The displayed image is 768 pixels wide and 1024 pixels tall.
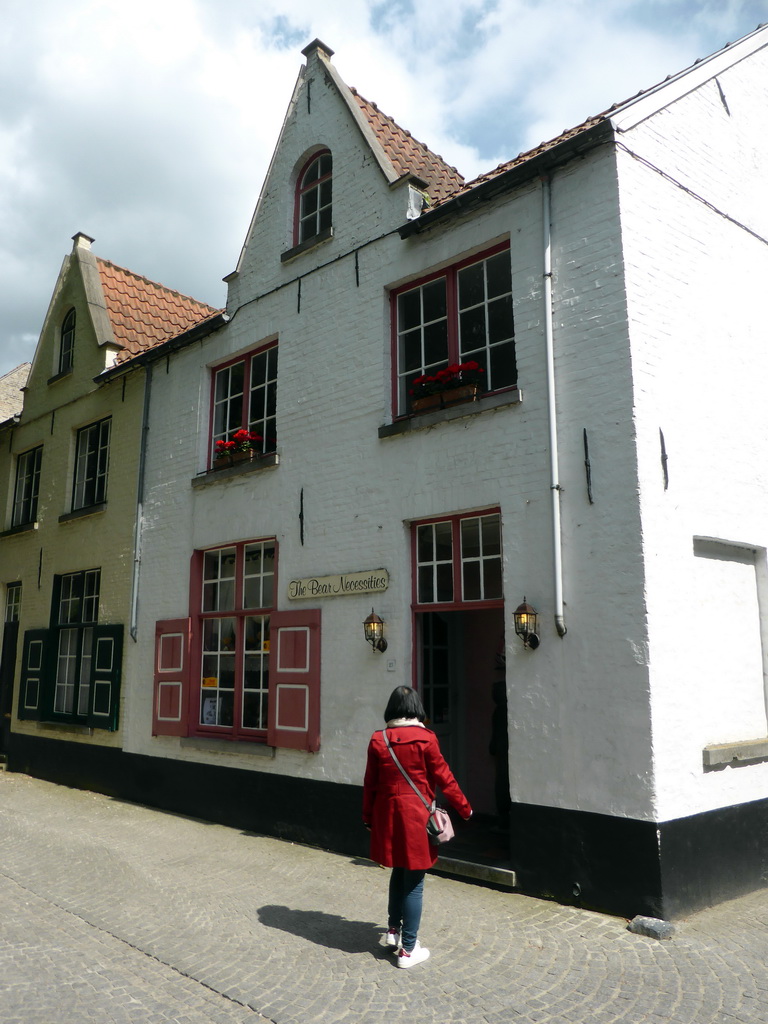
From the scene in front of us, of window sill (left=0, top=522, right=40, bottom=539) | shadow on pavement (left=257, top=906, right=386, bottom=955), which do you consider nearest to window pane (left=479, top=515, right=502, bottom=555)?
shadow on pavement (left=257, top=906, right=386, bottom=955)

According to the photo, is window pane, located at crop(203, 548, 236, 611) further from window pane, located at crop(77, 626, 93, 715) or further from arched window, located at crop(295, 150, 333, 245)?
arched window, located at crop(295, 150, 333, 245)

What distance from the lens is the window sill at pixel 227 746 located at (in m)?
9.09

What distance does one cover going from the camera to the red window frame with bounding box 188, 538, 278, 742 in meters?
9.55

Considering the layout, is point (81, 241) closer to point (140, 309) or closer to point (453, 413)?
point (140, 309)

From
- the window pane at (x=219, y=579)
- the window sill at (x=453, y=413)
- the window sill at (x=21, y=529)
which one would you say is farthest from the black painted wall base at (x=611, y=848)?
the window sill at (x=21, y=529)

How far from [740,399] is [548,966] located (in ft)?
16.8

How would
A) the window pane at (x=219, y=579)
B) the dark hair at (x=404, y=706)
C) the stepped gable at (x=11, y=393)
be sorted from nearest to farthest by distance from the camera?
the dark hair at (x=404, y=706) → the window pane at (x=219, y=579) → the stepped gable at (x=11, y=393)

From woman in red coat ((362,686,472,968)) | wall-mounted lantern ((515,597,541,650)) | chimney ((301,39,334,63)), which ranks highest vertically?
chimney ((301,39,334,63))

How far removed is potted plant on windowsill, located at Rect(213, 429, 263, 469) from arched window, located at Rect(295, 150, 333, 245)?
243 cm

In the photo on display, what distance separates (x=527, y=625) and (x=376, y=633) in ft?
5.82

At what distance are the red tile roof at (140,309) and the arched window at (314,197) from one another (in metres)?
3.86

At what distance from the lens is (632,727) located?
605 cm

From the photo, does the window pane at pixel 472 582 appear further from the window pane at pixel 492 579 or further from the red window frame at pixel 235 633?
the red window frame at pixel 235 633

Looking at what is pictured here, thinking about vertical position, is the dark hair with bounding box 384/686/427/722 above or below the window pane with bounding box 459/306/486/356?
below
